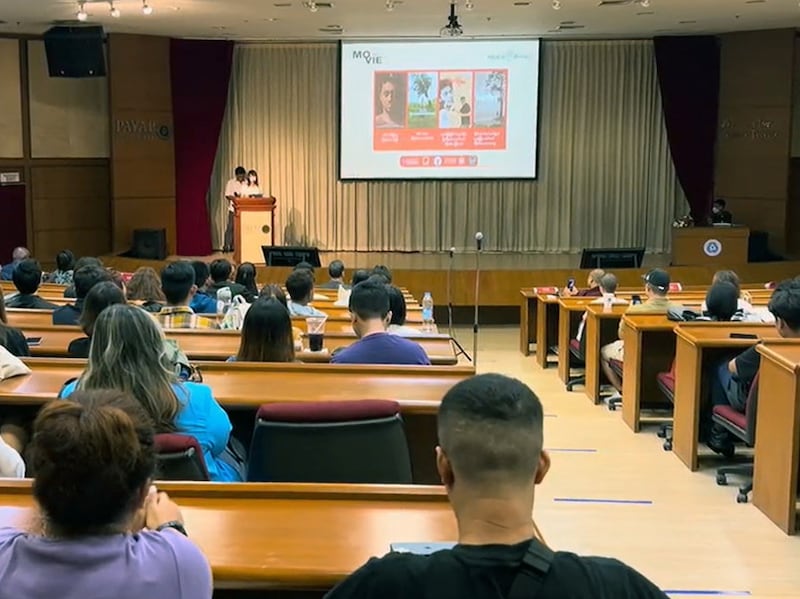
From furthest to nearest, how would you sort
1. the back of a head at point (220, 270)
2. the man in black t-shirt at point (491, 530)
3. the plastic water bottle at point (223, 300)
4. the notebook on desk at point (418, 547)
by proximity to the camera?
the back of a head at point (220, 270) < the plastic water bottle at point (223, 300) < the notebook on desk at point (418, 547) < the man in black t-shirt at point (491, 530)

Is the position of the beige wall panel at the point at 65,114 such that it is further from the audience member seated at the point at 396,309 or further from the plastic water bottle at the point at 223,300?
the audience member seated at the point at 396,309

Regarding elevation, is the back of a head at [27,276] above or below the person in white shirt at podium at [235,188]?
below

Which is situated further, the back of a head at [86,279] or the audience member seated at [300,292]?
the audience member seated at [300,292]

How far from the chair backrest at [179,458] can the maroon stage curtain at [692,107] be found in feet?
38.4

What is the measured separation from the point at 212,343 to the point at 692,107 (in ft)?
32.9

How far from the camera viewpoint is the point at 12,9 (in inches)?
410

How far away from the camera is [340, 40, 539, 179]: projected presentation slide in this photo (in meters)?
13.2

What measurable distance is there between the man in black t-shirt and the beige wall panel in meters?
12.5

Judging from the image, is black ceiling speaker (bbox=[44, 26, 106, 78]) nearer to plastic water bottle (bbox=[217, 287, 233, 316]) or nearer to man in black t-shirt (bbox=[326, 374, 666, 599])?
plastic water bottle (bbox=[217, 287, 233, 316])

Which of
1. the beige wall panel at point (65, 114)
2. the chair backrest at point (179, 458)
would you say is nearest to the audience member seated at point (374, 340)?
the chair backrest at point (179, 458)

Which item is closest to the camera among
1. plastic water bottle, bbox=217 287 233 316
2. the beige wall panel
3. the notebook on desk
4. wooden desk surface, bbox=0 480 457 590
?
the notebook on desk

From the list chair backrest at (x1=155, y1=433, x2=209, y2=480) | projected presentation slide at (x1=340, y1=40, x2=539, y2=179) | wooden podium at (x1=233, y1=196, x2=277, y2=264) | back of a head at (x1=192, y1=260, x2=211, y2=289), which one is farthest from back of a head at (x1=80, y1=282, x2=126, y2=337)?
projected presentation slide at (x1=340, y1=40, x2=539, y2=179)

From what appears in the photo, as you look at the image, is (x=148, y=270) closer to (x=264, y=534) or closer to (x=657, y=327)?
(x=657, y=327)

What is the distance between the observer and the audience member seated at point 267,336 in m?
3.93
